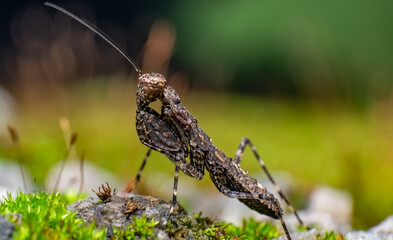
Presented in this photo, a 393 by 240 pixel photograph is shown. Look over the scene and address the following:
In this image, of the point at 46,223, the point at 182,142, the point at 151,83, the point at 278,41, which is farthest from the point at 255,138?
the point at 46,223

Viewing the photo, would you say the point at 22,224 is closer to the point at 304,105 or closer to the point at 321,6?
the point at 321,6

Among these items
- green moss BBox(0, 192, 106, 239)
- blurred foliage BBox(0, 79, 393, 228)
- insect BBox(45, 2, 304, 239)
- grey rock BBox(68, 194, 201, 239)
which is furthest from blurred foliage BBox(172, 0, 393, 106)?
green moss BBox(0, 192, 106, 239)

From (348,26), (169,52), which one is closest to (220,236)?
(169,52)

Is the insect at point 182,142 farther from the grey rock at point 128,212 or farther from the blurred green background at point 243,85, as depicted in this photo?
the blurred green background at point 243,85

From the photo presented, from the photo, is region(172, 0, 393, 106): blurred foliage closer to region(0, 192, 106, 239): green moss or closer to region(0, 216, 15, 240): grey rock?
region(0, 192, 106, 239): green moss

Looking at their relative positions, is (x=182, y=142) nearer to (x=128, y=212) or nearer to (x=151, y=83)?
(x=151, y=83)

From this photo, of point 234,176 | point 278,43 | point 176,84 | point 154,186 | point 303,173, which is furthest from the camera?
point 278,43
